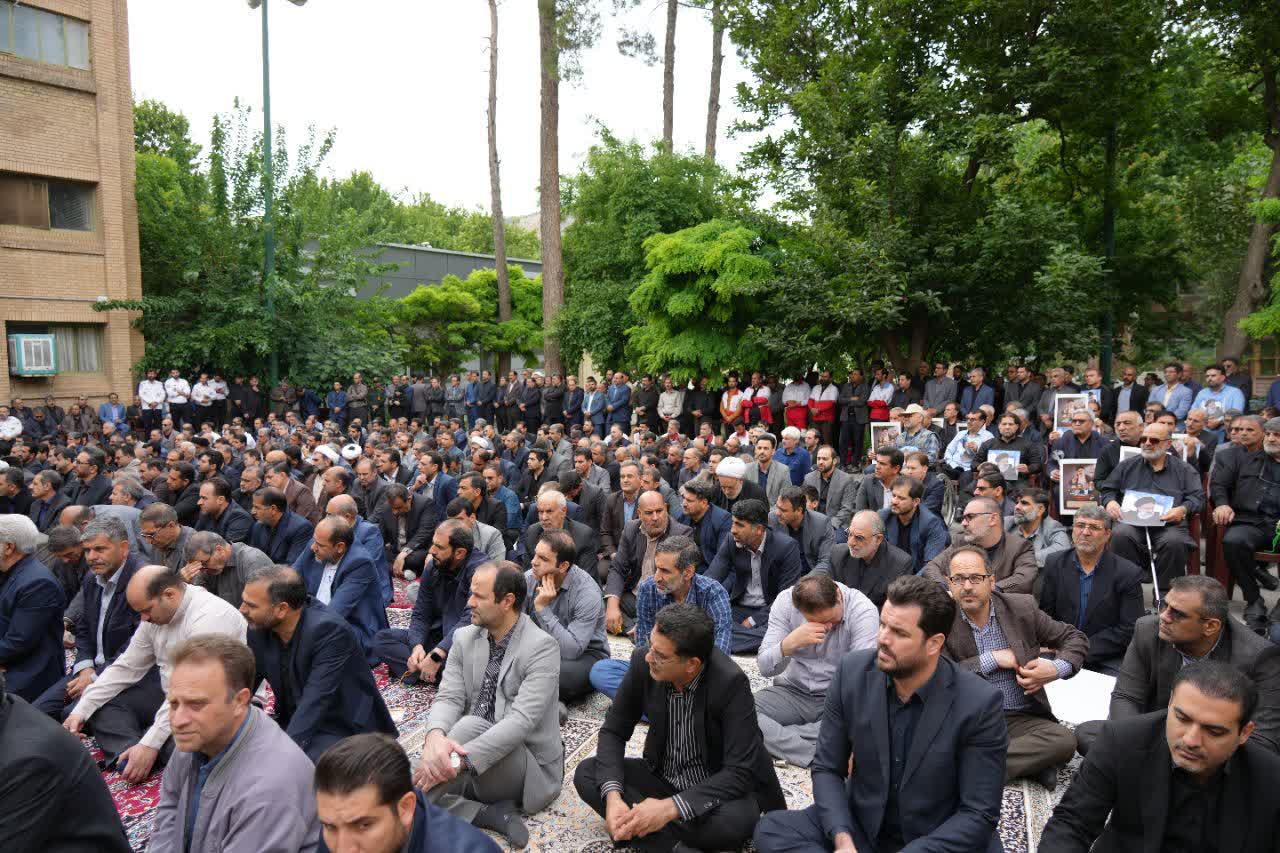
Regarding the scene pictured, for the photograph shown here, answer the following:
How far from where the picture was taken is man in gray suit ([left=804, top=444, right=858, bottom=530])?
8578 mm

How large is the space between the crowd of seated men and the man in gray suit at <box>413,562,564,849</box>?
2cm

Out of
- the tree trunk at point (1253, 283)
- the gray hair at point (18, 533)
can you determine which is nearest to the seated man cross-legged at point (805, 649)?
the gray hair at point (18, 533)

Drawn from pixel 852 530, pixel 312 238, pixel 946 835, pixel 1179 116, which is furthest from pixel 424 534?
pixel 312 238

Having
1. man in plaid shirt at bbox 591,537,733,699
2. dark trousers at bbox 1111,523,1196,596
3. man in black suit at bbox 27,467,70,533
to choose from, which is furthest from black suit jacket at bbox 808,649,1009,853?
man in black suit at bbox 27,467,70,533

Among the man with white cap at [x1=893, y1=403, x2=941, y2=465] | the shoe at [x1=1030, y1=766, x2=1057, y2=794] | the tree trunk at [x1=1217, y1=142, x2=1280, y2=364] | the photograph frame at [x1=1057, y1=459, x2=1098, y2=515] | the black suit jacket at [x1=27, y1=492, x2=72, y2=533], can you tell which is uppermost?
the tree trunk at [x1=1217, y1=142, x2=1280, y2=364]

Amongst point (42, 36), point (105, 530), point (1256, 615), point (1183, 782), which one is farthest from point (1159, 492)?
point (42, 36)

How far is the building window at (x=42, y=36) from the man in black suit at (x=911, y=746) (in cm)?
2358

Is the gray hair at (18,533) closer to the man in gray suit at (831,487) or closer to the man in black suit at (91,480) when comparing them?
the man in black suit at (91,480)

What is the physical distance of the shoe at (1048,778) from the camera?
441 centimetres

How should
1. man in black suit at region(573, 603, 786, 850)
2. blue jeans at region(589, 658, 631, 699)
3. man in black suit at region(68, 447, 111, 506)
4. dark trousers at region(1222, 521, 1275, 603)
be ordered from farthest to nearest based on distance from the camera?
man in black suit at region(68, 447, 111, 506) < dark trousers at region(1222, 521, 1275, 603) < blue jeans at region(589, 658, 631, 699) < man in black suit at region(573, 603, 786, 850)

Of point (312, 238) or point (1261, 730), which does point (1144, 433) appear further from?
point (312, 238)

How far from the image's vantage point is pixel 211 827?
Result: 2.88 m

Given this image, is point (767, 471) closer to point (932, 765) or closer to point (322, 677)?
point (322, 677)

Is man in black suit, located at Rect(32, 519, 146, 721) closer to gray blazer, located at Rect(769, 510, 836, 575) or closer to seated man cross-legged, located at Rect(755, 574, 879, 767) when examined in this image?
seated man cross-legged, located at Rect(755, 574, 879, 767)
